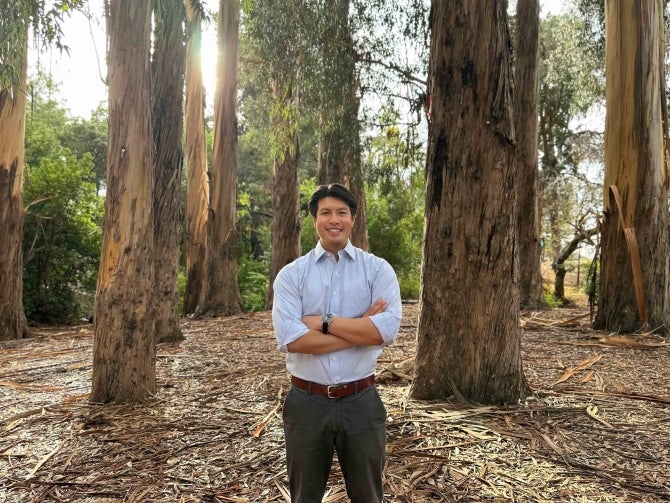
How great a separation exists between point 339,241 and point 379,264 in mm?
217

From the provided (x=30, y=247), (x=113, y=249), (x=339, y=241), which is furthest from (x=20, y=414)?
(x=30, y=247)

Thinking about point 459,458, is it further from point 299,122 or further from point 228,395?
point 299,122

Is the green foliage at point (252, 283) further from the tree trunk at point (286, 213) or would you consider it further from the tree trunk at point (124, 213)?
the tree trunk at point (124, 213)

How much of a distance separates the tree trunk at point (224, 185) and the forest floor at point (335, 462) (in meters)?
6.02

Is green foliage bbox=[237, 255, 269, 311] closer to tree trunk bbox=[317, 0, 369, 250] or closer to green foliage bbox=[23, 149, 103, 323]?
green foliage bbox=[23, 149, 103, 323]

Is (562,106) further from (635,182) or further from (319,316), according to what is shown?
(319,316)

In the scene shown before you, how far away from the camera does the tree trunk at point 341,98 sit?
Result: 9.38 metres

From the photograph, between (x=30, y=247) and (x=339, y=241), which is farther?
(x=30, y=247)

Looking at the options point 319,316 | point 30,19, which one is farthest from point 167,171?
point 319,316

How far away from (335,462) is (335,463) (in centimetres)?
1

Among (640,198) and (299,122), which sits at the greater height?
(299,122)

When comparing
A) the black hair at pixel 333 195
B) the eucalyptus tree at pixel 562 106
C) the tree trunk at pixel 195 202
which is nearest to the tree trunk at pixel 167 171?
the tree trunk at pixel 195 202

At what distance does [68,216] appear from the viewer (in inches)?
557

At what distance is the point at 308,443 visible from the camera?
240 cm
